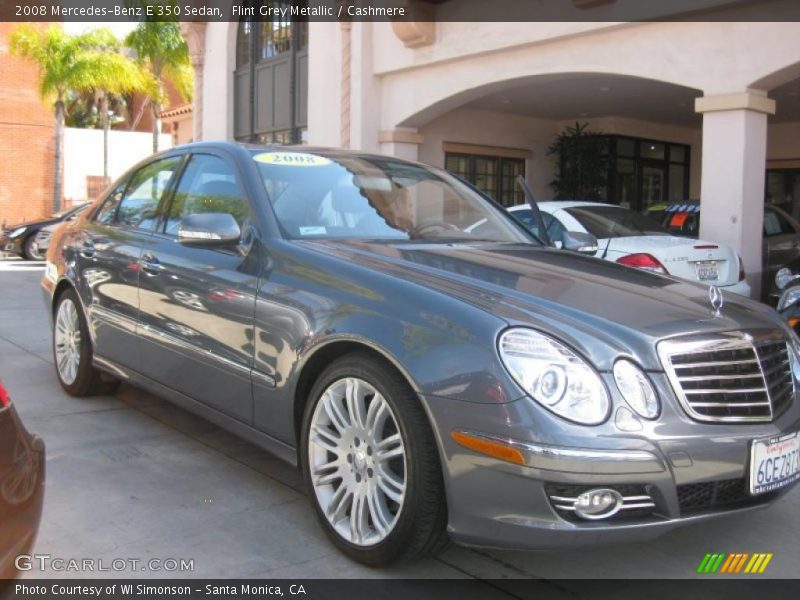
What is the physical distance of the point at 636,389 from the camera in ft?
8.87

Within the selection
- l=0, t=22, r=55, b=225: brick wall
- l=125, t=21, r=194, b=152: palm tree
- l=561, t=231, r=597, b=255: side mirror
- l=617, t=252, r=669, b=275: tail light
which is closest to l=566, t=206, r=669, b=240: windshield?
l=617, t=252, r=669, b=275: tail light

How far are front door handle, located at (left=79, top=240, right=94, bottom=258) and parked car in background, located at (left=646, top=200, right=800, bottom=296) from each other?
20.6 ft

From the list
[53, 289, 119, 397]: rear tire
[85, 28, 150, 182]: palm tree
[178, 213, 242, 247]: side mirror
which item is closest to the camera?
[178, 213, 242, 247]: side mirror

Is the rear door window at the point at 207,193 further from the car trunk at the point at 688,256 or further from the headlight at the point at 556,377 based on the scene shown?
the car trunk at the point at 688,256

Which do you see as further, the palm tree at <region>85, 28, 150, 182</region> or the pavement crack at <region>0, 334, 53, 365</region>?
the palm tree at <region>85, 28, 150, 182</region>

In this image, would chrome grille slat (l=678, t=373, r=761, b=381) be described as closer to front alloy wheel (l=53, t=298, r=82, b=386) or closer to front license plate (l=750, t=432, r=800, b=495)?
front license plate (l=750, t=432, r=800, b=495)

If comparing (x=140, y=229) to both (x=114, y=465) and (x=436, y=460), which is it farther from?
(x=436, y=460)

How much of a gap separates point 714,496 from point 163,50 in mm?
22553

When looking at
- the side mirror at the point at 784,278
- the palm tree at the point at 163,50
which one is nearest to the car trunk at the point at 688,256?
the side mirror at the point at 784,278

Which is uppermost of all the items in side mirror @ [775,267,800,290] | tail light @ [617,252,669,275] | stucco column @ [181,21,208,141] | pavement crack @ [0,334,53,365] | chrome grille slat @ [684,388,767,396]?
stucco column @ [181,21,208,141]

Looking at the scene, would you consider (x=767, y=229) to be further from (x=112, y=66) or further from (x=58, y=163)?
(x=58, y=163)

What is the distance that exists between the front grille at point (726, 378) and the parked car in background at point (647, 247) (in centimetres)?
374

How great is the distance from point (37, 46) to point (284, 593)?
87.5ft

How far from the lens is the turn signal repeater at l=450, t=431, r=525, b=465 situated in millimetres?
2621
